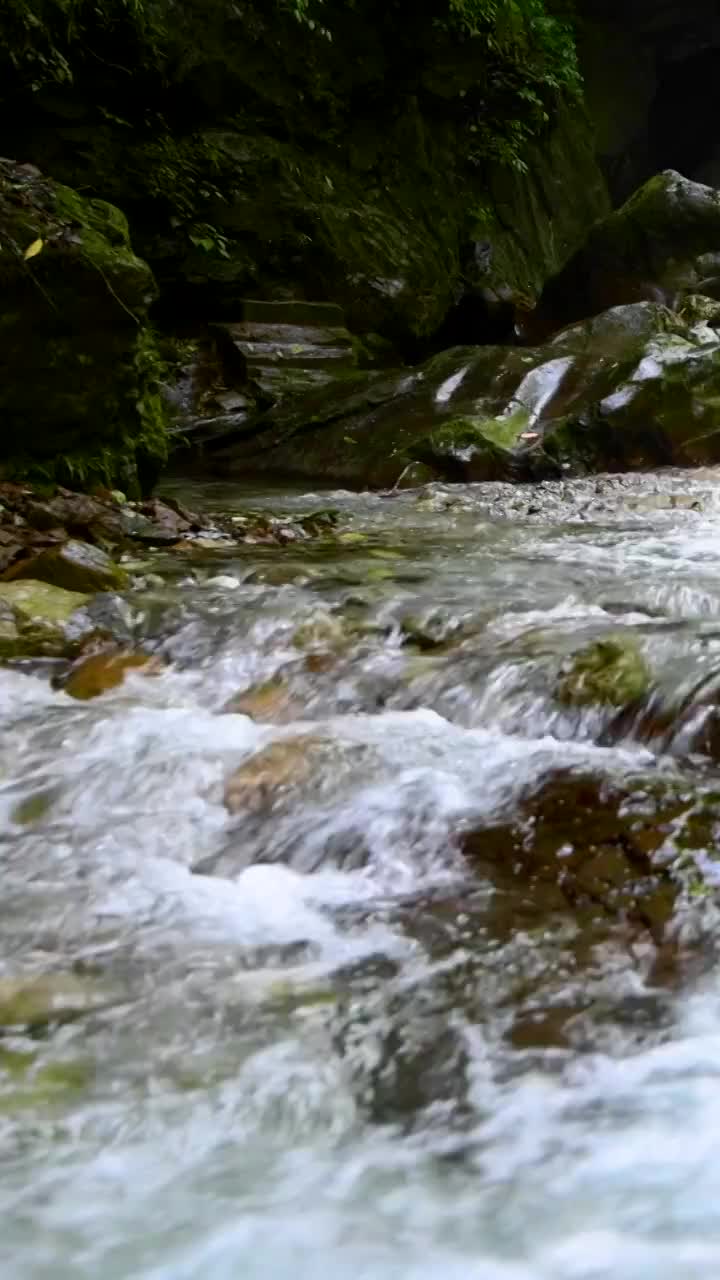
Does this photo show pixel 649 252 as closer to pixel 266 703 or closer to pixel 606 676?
pixel 606 676

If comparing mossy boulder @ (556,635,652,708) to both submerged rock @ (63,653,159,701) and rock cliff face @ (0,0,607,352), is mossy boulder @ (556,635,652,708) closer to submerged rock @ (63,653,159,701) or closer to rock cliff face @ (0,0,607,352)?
submerged rock @ (63,653,159,701)

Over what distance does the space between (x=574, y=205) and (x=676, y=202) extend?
14.3 ft

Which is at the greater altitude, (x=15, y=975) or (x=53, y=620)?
(x=53, y=620)

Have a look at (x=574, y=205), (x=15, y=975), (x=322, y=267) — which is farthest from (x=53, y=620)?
(x=574, y=205)

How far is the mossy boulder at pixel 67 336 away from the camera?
5.71 metres

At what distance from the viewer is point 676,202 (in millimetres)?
13656

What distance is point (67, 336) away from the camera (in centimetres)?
591

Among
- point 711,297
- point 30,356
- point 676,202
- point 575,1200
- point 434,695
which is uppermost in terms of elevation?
point 676,202

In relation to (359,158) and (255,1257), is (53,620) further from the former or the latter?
(359,158)

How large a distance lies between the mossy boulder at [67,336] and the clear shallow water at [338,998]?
2761 mm

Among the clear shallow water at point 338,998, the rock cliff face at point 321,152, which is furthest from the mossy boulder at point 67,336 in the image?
→ the rock cliff face at point 321,152

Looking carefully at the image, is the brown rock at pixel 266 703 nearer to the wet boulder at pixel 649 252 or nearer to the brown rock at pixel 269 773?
the brown rock at pixel 269 773

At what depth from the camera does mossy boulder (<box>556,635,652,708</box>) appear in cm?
301

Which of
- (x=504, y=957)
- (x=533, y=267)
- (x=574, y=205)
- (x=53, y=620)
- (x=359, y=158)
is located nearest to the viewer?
(x=504, y=957)
